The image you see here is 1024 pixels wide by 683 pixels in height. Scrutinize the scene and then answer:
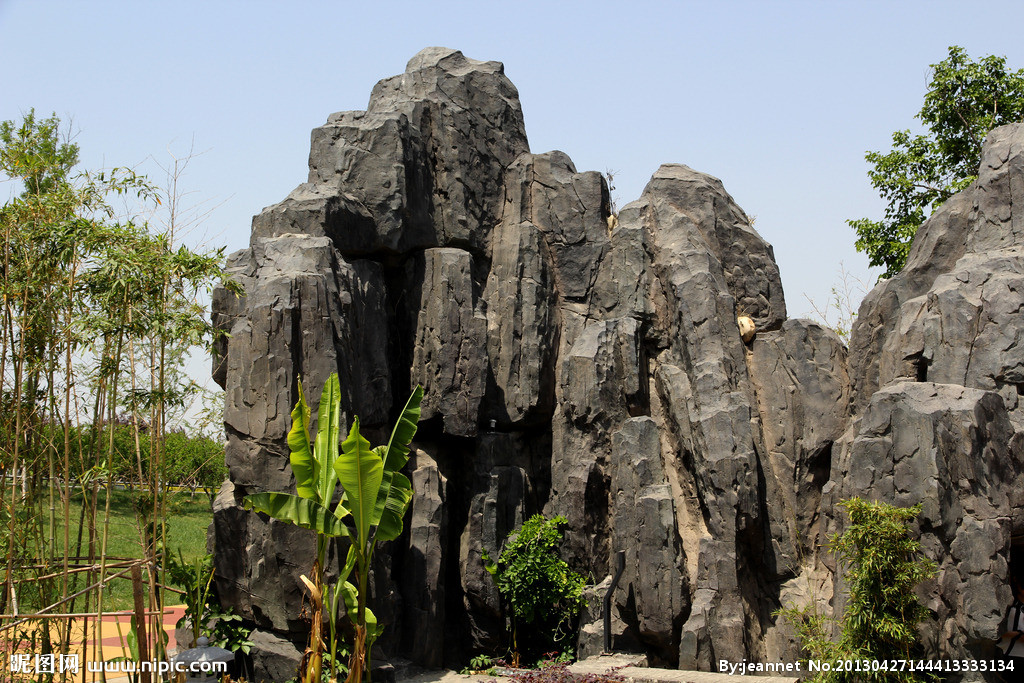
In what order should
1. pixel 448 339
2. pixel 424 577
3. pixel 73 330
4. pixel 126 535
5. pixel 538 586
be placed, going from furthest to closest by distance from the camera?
1. pixel 126 535
2. pixel 448 339
3. pixel 538 586
4. pixel 424 577
5. pixel 73 330

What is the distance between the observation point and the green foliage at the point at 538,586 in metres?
12.0

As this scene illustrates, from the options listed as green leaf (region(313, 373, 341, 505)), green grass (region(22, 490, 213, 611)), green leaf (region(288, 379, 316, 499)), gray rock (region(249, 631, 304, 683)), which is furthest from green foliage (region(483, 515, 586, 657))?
green grass (region(22, 490, 213, 611))

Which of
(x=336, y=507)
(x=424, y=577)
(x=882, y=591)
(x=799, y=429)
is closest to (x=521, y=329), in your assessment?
(x=424, y=577)

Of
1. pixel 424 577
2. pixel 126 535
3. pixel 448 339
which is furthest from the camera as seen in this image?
Result: pixel 126 535

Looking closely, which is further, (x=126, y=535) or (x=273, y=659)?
(x=126, y=535)

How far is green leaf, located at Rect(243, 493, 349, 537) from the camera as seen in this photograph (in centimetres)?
938

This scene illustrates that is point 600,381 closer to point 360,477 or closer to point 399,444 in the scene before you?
point 399,444

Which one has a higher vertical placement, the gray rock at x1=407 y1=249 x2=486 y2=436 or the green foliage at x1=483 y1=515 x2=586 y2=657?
the gray rock at x1=407 y1=249 x2=486 y2=436

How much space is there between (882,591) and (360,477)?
548 cm

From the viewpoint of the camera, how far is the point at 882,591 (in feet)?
28.5

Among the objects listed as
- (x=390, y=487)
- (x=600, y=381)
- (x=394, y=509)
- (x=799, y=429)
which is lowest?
(x=394, y=509)

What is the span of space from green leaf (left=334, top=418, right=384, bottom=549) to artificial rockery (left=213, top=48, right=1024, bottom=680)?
924mm

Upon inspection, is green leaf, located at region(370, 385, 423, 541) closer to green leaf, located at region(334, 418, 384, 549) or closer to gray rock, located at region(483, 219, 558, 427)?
green leaf, located at region(334, 418, 384, 549)

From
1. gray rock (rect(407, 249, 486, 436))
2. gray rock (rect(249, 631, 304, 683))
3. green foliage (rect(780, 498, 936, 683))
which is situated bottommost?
gray rock (rect(249, 631, 304, 683))
